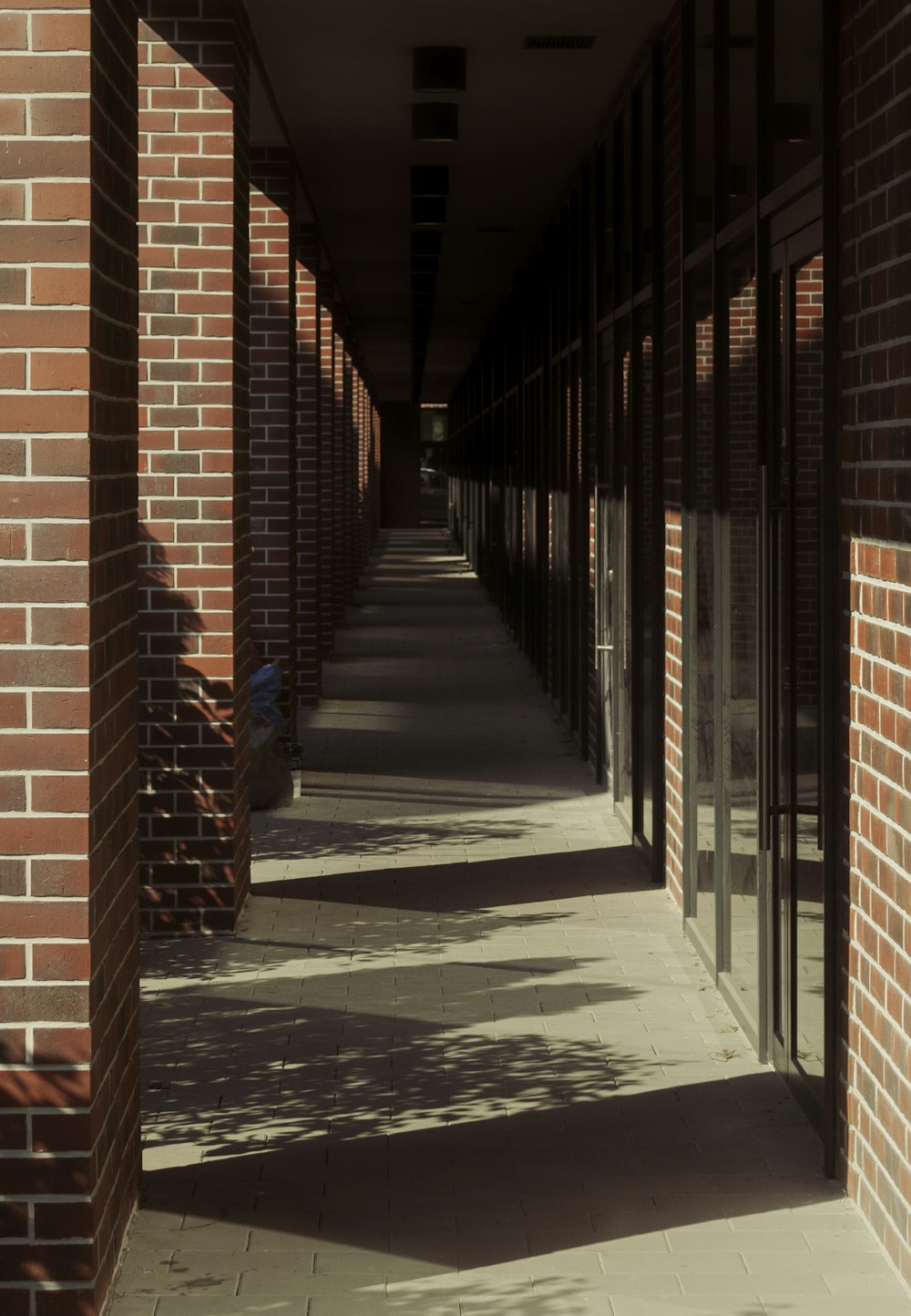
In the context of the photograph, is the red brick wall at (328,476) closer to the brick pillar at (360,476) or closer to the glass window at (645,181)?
the brick pillar at (360,476)

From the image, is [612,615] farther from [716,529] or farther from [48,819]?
[48,819]

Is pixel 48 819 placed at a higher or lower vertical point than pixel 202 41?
lower

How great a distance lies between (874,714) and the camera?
13.8ft

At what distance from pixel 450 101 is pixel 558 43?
141 centimetres

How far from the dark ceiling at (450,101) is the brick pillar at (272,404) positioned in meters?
0.40

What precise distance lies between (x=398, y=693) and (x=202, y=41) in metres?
8.88

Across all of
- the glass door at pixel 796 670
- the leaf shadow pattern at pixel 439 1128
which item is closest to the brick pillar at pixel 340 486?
the leaf shadow pattern at pixel 439 1128

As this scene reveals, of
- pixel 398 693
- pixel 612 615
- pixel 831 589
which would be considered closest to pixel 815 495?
pixel 831 589

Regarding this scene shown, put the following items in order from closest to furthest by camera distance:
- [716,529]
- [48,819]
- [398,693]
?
[48,819]
[716,529]
[398,693]

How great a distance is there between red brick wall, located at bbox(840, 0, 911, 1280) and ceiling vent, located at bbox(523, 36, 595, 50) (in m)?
4.06

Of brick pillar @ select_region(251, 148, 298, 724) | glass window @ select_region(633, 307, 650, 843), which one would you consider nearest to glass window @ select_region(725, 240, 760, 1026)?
glass window @ select_region(633, 307, 650, 843)

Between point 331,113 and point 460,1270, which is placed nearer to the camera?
point 460,1270

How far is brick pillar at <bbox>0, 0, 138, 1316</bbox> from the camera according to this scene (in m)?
3.60

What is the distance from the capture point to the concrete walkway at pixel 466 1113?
160 inches
